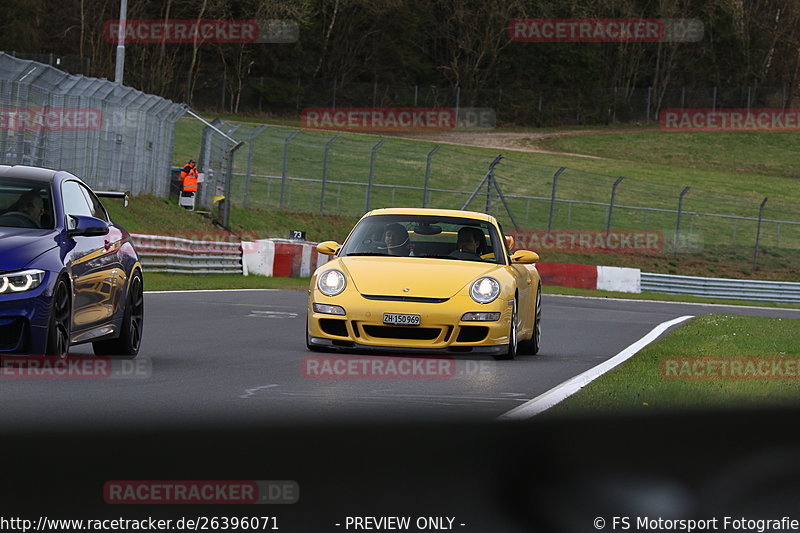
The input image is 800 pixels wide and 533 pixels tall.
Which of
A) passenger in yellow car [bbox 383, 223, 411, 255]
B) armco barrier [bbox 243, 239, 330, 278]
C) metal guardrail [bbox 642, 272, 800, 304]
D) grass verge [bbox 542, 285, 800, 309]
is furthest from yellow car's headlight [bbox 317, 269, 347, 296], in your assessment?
metal guardrail [bbox 642, 272, 800, 304]

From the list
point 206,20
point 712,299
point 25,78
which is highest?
point 206,20

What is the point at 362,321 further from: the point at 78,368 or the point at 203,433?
the point at 203,433

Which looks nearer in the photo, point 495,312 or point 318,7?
point 495,312

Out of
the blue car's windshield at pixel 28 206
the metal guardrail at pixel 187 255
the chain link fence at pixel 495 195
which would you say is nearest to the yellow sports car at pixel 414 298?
the blue car's windshield at pixel 28 206

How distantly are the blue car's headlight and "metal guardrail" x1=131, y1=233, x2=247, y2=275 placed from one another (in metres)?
16.0

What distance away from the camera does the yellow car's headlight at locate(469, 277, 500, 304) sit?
12.2 meters

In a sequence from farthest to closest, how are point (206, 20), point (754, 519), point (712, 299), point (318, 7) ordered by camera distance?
point (318, 7) < point (206, 20) < point (712, 299) < point (754, 519)

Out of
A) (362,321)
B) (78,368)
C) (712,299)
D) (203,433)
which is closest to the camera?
(203,433)

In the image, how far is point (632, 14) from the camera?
307 ft

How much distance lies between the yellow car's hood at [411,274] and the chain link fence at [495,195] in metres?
24.8

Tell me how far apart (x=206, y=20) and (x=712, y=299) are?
46.6 m

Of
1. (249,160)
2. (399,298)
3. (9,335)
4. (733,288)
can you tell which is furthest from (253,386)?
(733,288)

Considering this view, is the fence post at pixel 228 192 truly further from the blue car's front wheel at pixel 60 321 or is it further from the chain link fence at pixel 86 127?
the blue car's front wheel at pixel 60 321

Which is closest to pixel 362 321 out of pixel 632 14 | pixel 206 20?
pixel 206 20
